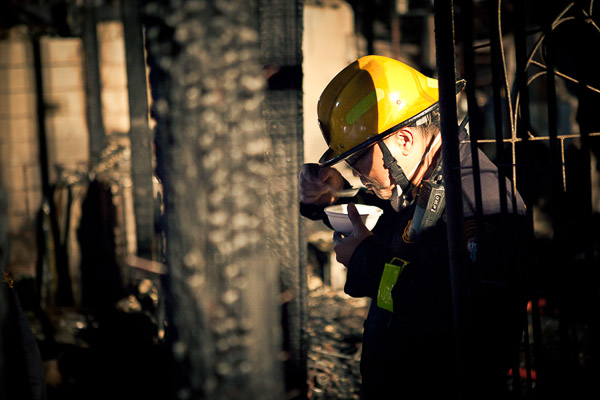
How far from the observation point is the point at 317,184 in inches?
108

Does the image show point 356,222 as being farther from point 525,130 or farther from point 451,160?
point 525,130

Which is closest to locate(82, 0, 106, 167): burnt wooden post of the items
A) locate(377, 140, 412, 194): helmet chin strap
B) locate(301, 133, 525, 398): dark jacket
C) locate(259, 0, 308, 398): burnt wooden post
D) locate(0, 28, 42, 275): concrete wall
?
locate(0, 28, 42, 275): concrete wall

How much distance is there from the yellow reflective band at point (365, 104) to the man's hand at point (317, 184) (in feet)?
1.45

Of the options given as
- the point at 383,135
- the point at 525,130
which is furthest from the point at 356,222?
the point at 525,130

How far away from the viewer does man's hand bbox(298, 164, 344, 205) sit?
2.71 metres

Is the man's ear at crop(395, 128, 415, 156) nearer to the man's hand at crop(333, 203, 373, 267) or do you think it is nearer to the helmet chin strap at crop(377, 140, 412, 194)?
the helmet chin strap at crop(377, 140, 412, 194)

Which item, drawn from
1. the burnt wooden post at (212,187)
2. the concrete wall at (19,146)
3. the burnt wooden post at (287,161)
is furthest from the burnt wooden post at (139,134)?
the burnt wooden post at (212,187)

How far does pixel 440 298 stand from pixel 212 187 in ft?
5.08

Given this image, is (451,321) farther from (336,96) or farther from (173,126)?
(173,126)

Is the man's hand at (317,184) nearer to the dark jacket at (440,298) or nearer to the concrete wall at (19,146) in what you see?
the dark jacket at (440,298)

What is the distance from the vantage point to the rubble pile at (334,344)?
13.2ft

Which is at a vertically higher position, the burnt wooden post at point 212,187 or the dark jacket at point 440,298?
the burnt wooden post at point 212,187

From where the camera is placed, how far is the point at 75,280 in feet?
20.8

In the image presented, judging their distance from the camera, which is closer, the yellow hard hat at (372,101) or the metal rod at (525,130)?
the metal rod at (525,130)
